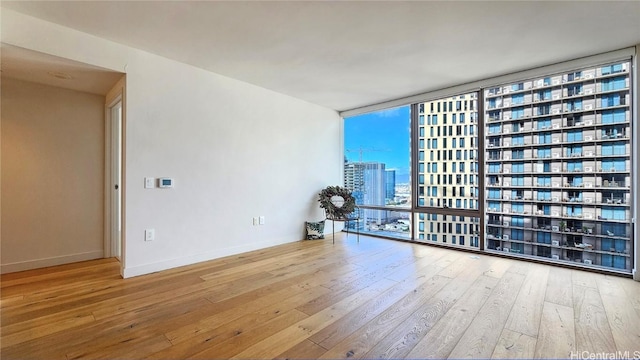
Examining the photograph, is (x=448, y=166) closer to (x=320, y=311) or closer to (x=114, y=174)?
(x=320, y=311)

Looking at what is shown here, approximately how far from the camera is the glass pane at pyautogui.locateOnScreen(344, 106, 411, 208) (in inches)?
188

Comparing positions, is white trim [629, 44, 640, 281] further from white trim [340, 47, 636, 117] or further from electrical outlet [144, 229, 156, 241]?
electrical outlet [144, 229, 156, 241]

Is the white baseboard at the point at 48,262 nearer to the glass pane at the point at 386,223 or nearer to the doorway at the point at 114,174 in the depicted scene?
the doorway at the point at 114,174

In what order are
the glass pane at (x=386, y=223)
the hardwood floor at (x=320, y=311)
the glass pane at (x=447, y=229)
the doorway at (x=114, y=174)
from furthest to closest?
1. the glass pane at (x=386, y=223)
2. the glass pane at (x=447, y=229)
3. the doorway at (x=114, y=174)
4. the hardwood floor at (x=320, y=311)

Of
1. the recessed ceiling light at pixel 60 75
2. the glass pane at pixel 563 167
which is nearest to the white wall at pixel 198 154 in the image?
the recessed ceiling light at pixel 60 75

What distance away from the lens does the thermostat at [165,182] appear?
121 inches

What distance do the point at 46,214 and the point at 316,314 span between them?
11.7 feet

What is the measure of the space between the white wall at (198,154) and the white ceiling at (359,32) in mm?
212

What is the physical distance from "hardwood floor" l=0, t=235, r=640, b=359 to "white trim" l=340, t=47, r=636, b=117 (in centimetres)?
238

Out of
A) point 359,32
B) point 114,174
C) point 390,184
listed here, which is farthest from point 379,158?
point 114,174

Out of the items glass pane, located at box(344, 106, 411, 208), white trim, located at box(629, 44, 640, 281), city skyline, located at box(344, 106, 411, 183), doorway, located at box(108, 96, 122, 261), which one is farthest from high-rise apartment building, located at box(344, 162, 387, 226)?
doorway, located at box(108, 96, 122, 261)

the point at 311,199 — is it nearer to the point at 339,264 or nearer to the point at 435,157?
the point at 339,264

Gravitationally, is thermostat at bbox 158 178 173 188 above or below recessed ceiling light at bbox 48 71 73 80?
below

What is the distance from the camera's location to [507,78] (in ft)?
11.6
